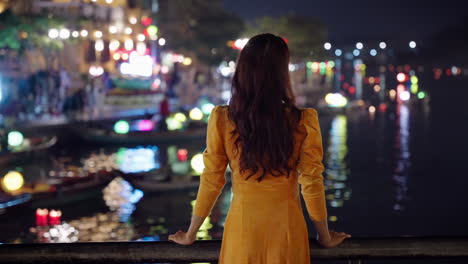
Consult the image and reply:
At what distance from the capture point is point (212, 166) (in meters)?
2.58

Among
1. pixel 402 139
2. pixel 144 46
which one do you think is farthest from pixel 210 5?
pixel 402 139

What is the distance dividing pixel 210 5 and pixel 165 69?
9.29m

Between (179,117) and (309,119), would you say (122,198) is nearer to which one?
(179,117)

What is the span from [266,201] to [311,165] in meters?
0.23

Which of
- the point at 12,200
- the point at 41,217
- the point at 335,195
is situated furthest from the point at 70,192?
the point at 335,195

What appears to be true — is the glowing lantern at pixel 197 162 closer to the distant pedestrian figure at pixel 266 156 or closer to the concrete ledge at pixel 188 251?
the concrete ledge at pixel 188 251

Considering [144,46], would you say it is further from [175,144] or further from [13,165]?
[13,165]

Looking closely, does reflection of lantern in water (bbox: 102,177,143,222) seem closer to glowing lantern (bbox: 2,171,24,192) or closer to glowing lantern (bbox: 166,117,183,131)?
glowing lantern (bbox: 2,171,24,192)

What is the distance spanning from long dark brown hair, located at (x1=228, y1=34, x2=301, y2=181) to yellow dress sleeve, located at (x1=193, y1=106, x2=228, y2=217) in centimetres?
7

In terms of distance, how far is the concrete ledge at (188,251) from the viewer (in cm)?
271

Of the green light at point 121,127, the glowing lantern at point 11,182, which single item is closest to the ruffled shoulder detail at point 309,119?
the glowing lantern at point 11,182

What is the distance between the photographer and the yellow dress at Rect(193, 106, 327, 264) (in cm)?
253

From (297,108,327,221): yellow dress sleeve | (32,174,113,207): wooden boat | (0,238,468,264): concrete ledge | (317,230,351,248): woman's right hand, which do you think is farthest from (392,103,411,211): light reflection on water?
(297,108,327,221): yellow dress sleeve

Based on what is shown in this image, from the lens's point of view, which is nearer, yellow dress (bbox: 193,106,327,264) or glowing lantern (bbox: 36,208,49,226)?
yellow dress (bbox: 193,106,327,264)
